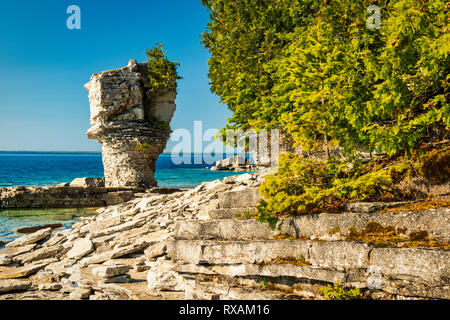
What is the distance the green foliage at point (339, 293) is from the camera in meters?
4.30

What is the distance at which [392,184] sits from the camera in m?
5.70

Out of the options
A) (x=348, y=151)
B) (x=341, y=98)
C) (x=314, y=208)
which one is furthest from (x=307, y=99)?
(x=314, y=208)

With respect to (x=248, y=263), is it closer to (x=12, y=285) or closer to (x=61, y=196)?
(x=12, y=285)

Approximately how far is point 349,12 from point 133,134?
74.8 ft

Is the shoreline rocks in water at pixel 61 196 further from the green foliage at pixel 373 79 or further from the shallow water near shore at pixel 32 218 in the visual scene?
the green foliage at pixel 373 79

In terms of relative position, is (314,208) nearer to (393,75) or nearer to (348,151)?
(348,151)

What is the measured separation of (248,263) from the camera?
18.1 ft

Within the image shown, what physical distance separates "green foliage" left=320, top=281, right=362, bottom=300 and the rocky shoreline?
112 millimetres

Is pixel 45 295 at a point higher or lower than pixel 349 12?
lower

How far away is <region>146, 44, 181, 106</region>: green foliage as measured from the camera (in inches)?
1105

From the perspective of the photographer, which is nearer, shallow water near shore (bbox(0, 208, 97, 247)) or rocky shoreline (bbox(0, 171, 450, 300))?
rocky shoreline (bbox(0, 171, 450, 300))

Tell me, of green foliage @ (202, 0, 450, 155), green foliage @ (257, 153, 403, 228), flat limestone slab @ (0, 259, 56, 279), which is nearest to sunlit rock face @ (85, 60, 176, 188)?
flat limestone slab @ (0, 259, 56, 279)

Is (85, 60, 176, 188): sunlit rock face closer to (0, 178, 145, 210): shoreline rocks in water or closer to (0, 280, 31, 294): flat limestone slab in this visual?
(0, 178, 145, 210): shoreline rocks in water

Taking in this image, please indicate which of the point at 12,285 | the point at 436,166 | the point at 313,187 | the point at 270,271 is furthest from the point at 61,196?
the point at 436,166
